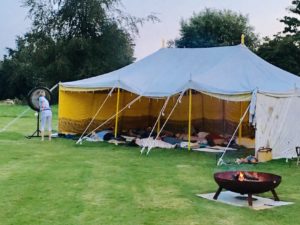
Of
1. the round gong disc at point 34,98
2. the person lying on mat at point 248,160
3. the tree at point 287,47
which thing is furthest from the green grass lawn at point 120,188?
the tree at point 287,47

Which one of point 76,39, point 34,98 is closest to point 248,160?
point 34,98

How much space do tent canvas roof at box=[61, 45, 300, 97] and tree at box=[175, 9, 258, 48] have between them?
20.5m

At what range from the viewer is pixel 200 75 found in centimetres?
1195

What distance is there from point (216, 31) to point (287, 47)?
7.01m

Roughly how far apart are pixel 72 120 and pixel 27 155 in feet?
15.0

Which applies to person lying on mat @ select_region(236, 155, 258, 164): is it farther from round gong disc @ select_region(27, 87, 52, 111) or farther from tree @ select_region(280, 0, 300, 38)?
tree @ select_region(280, 0, 300, 38)

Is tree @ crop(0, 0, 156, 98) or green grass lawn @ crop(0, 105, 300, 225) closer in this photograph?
green grass lawn @ crop(0, 105, 300, 225)

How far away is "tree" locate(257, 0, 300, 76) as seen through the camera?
94.4ft

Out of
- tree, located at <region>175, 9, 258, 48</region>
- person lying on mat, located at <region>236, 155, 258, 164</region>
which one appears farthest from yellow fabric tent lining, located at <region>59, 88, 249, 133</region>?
tree, located at <region>175, 9, 258, 48</region>

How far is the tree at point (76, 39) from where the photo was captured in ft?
108

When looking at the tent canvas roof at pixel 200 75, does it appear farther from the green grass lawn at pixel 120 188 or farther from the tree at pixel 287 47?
the tree at pixel 287 47

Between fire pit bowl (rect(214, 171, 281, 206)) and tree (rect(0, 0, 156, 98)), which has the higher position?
tree (rect(0, 0, 156, 98))

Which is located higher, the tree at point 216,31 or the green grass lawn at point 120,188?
the tree at point 216,31

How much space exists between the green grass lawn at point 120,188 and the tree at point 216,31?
2406cm
